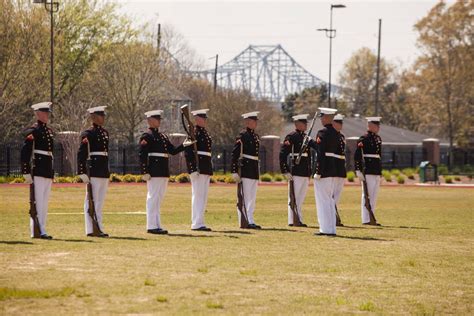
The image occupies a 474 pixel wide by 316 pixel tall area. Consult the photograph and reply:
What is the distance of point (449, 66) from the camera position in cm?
8394

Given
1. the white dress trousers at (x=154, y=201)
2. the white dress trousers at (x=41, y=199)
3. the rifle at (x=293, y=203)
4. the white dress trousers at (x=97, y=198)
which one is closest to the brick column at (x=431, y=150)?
the rifle at (x=293, y=203)

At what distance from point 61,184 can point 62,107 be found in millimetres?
18345

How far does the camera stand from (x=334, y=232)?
2034 cm

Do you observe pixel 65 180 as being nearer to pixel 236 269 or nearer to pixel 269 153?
pixel 269 153

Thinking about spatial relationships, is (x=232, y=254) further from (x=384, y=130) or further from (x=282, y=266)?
(x=384, y=130)

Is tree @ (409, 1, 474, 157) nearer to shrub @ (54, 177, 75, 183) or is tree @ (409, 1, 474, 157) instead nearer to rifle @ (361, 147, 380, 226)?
shrub @ (54, 177, 75, 183)

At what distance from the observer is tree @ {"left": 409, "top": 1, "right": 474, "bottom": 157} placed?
8325 centimetres

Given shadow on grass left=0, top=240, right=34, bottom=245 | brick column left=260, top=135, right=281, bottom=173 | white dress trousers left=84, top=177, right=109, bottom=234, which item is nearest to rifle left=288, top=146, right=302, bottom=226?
white dress trousers left=84, top=177, right=109, bottom=234

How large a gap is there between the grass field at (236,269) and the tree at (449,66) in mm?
59944

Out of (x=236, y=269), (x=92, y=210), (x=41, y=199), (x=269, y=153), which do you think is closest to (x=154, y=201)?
(x=92, y=210)

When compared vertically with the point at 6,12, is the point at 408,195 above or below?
below

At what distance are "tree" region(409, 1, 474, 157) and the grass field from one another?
197 ft

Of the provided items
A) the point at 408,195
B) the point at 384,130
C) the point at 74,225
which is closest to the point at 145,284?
the point at 74,225

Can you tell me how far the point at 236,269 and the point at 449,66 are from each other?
2816 inches
